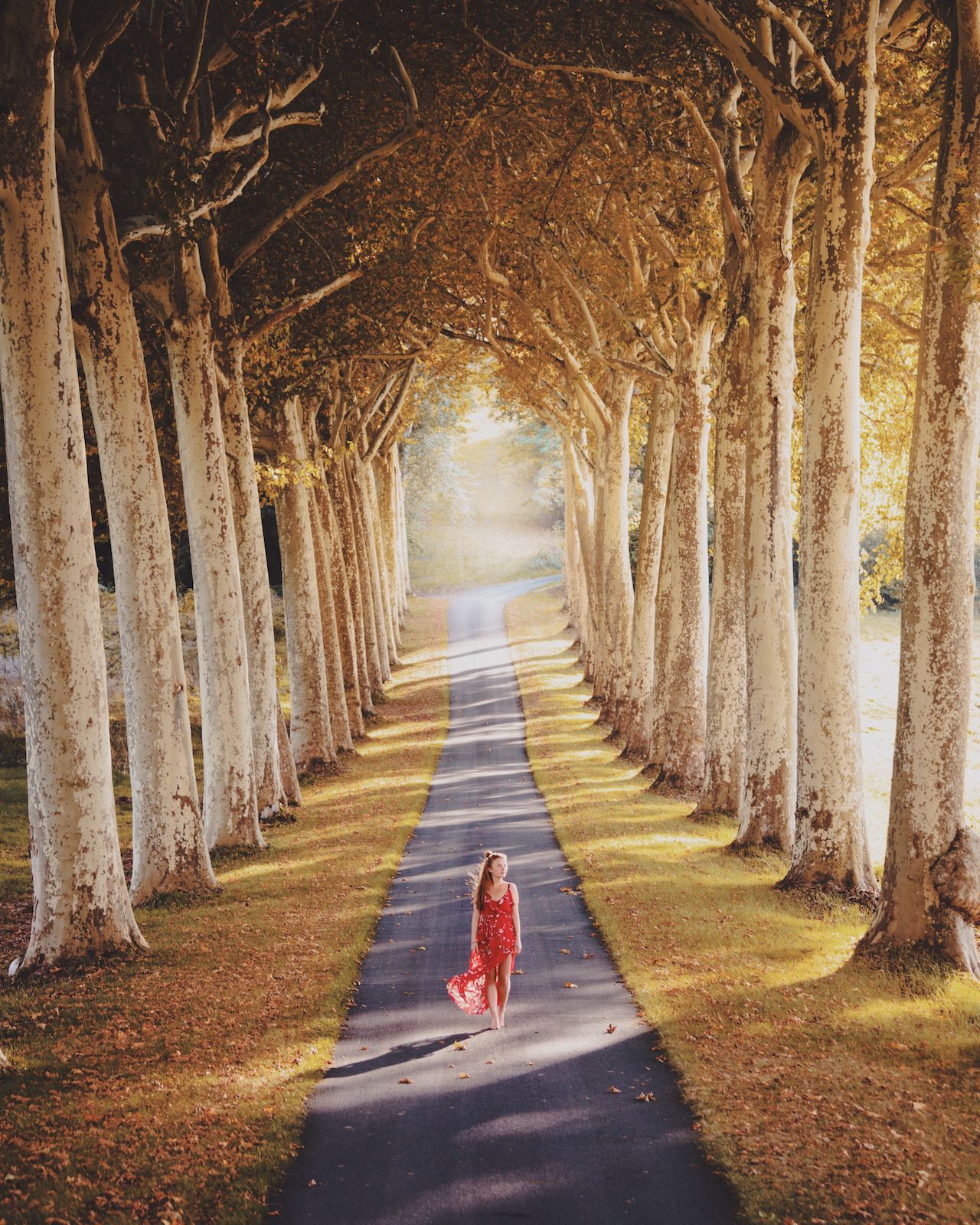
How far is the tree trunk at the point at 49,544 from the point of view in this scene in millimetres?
9227

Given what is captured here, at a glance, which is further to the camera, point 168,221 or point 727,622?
point 727,622

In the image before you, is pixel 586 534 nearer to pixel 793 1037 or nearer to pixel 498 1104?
pixel 793 1037

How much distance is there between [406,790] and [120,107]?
13348 millimetres

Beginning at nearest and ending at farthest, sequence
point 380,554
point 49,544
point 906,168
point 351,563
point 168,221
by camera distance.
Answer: point 49,544
point 168,221
point 906,168
point 351,563
point 380,554

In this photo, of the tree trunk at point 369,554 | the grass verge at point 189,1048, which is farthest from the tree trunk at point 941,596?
the tree trunk at point 369,554

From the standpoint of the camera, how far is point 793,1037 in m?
8.14

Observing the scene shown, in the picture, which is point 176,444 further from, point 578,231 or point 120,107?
point 578,231

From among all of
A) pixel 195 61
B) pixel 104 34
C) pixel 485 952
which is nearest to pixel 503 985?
pixel 485 952

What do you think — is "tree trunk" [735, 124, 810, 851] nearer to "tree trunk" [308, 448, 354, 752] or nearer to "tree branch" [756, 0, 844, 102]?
"tree branch" [756, 0, 844, 102]

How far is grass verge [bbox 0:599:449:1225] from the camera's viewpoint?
19.8 ft

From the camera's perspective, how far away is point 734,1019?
8531 mm

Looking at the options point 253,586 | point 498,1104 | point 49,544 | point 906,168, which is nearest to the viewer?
point 498,1104

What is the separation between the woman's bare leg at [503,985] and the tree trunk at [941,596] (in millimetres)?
3596

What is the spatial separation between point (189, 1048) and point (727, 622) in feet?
36.0
